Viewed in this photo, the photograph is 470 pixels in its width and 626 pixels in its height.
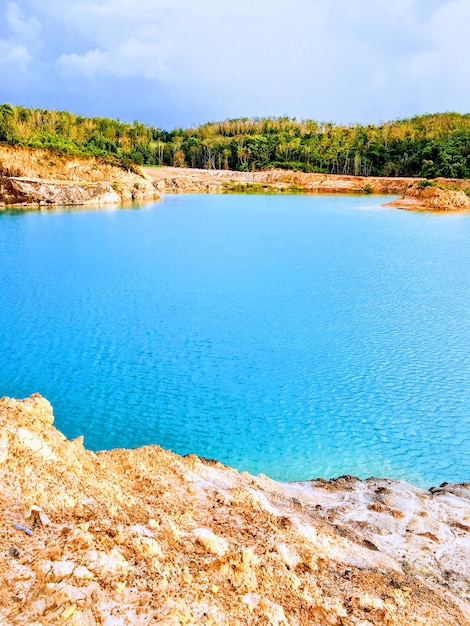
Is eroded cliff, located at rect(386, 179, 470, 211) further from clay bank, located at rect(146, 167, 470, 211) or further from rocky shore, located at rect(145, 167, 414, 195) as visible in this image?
rocky shore, located at rect(145, 167, 414, 195)

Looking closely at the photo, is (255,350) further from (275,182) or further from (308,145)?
(308,145)

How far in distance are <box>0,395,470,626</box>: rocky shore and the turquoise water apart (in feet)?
7.52

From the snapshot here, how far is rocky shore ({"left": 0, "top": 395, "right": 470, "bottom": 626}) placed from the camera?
10.3 feet

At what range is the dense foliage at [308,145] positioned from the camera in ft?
184

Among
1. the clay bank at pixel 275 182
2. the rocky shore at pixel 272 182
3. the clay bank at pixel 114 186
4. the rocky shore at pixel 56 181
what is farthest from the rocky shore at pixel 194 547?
the rocky shore at pixel 272 182

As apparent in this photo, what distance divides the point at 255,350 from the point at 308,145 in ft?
207

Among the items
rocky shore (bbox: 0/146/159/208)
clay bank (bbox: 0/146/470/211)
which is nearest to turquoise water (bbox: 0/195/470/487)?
rocky shore (bbox: 0/146/159/208)

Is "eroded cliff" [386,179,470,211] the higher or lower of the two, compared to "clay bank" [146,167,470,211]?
lower

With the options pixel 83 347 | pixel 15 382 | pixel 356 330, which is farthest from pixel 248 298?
pixel 15 382

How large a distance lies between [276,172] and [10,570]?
64242mm

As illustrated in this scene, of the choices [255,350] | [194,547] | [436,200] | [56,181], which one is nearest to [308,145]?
[436,200]

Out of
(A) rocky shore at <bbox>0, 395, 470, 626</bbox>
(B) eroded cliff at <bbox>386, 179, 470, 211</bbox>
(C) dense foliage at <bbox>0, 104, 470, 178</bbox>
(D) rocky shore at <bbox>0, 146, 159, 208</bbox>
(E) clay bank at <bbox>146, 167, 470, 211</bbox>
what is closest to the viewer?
(A) rocky shore at <bbox>0, 395, 470, 626</bbox>

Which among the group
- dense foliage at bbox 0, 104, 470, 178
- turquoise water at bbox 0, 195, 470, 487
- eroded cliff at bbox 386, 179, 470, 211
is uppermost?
dense foliage at bbox 0, 104, 470, 178

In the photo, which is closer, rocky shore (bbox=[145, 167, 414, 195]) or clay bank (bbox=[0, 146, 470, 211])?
clay bank (bbox=[0, 146, 470, 211])
